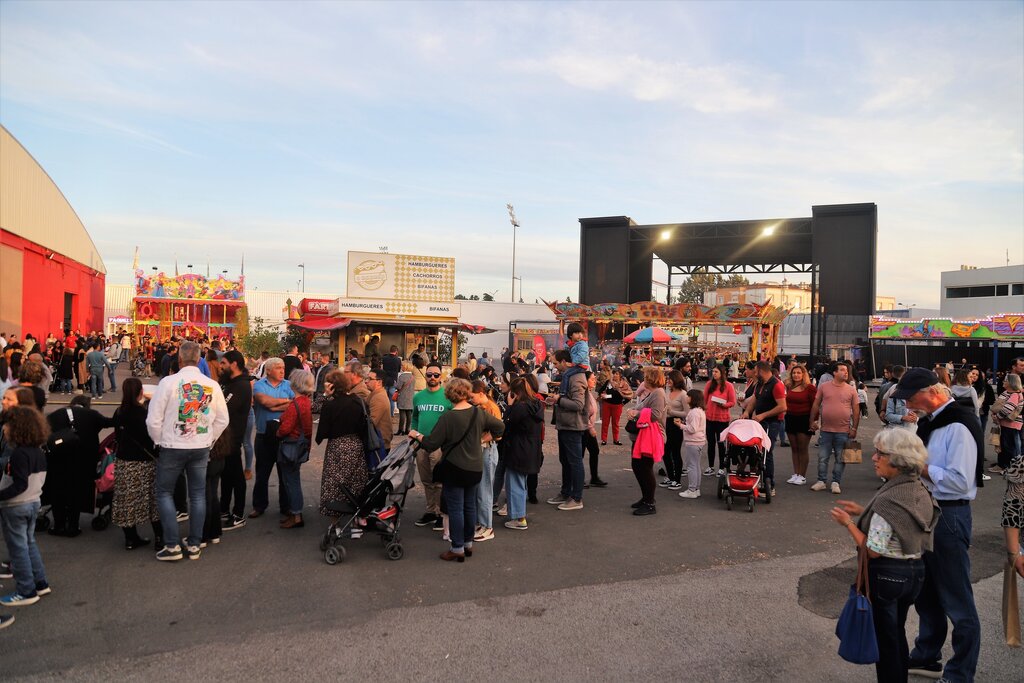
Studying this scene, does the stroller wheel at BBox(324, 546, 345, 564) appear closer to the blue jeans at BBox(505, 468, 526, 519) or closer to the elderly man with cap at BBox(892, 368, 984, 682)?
the blue jeans at BBox(505, 468, 526, 519)

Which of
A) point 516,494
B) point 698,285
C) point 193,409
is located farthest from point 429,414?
point 698,285

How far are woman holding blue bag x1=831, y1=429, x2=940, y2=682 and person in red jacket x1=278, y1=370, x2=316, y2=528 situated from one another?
5064 millimetres

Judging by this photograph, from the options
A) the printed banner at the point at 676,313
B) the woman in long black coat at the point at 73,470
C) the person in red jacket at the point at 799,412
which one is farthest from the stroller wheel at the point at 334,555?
the printed banner at the point at 676,313

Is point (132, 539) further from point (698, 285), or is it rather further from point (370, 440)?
point (698, 285)

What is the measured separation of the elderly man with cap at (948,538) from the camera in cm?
373

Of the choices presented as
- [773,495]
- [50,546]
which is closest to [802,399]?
[773,495]

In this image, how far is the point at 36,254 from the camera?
25453 millimetres

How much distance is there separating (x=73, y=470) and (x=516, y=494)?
13.8ft

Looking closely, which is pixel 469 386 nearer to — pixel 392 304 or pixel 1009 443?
pixel 1009 443

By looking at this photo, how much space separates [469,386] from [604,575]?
1978 mm

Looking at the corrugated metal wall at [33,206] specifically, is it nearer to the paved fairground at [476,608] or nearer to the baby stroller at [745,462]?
the paved fairground at [476,608]

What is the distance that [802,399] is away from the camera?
9.09 metres

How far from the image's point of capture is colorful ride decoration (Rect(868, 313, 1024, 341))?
30.2m

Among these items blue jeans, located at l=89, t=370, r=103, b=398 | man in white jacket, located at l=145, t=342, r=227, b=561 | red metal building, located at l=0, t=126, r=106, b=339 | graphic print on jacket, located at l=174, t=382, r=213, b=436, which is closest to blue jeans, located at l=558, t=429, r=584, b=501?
man in white jacket, located at l=145, t=342, r=227, b=561
